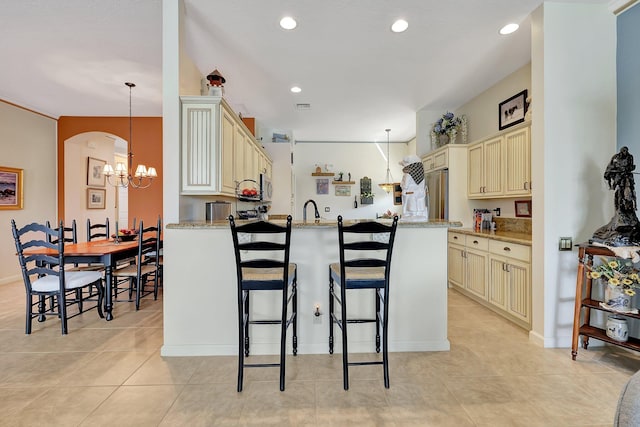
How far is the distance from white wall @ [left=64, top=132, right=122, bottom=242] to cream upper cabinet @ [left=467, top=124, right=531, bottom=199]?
621 cm

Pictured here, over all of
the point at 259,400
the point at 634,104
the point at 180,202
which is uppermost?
the point at 634,104

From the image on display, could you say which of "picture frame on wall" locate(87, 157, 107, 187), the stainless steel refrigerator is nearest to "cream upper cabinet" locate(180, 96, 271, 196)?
the stainless steel refrigerator

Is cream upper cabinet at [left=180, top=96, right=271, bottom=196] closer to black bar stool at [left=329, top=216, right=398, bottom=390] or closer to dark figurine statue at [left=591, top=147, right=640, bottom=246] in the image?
black bar stool at [left=329, top=216, right=398, bottom=390]

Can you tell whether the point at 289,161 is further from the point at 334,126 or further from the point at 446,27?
the point at 446,27

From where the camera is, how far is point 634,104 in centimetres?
237

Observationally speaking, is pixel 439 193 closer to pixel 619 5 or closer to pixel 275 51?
pixel 619 5

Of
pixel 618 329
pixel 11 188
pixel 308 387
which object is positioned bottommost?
pixel 308 387

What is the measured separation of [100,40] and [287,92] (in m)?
2.10

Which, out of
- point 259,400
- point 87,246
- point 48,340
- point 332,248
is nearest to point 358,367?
point 259,400

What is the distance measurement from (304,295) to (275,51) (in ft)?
8.12

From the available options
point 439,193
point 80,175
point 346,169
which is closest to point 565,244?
point 439,193

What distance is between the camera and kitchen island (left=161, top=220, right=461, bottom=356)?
235 centimetres

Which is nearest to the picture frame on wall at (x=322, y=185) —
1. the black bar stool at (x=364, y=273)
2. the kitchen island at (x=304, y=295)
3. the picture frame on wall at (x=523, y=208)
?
the picture frame on wall at (x=523, y=208)

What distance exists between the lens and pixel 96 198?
5.96 m
